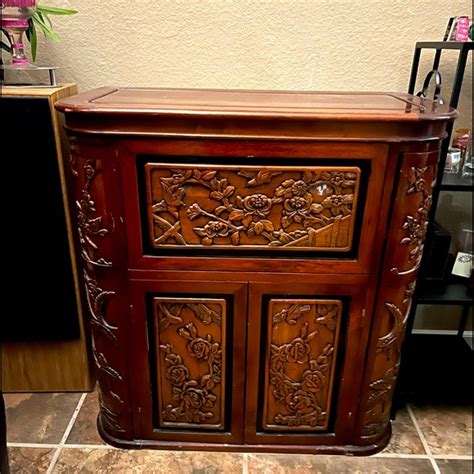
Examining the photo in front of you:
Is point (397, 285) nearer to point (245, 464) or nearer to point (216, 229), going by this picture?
point (216, 229)

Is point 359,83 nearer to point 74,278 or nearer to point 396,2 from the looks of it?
point 396,2

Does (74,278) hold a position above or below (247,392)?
above

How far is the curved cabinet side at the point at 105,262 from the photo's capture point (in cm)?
113

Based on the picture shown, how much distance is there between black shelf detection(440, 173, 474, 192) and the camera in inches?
53.1

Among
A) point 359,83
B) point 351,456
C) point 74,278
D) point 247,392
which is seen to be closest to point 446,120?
point 359,83

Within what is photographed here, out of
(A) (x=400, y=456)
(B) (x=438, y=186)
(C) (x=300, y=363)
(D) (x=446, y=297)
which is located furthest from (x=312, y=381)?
(B) (x=438, y=186)

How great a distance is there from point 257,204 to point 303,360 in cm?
49

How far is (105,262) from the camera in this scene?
4.00 feet

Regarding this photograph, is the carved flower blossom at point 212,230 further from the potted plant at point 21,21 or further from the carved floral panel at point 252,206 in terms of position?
the potted plant at point 21,21

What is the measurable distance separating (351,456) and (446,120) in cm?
104

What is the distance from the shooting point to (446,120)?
3.62 feet

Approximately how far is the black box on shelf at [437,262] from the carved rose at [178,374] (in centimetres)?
76

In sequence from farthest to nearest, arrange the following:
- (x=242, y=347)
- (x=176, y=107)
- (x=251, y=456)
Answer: (x=251, y=456), (x=242, y=347), (x=176, y=107)

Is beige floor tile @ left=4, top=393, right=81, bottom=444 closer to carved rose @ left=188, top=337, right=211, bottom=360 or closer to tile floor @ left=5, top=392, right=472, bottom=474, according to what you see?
tile floor @ left=5, top=392, right=472, bottom=474
